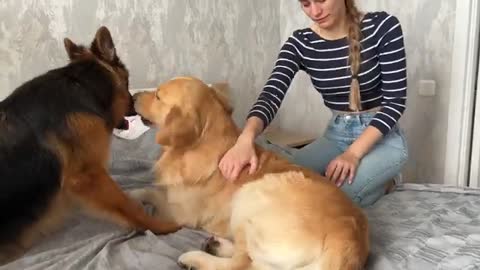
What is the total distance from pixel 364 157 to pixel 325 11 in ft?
2.06

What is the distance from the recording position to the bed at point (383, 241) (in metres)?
1.67

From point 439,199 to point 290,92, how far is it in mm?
2030

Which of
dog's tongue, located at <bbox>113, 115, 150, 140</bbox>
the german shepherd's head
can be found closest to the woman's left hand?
the german shepherd's head

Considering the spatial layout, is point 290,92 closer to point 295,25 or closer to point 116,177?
point 295,25

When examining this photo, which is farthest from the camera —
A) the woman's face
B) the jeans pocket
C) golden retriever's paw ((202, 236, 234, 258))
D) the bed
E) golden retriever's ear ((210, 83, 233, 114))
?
the jeans pocket

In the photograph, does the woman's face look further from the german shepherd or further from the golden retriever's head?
the german shepherd

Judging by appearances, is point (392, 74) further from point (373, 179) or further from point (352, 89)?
point (373, 179)

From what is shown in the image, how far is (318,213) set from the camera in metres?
1.55

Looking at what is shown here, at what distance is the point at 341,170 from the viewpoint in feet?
7.23

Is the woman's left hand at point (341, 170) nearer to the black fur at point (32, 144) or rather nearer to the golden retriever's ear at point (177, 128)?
the golden retriever's ear at point (177, 128)

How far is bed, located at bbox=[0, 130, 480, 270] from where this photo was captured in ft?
5.46

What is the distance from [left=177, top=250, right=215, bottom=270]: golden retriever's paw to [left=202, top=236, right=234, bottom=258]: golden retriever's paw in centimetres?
9

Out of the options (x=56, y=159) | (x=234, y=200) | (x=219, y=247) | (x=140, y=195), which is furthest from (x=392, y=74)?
(x=56, y=159)

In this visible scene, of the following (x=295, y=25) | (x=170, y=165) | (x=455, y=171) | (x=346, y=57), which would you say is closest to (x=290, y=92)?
(x=295, y=25)
